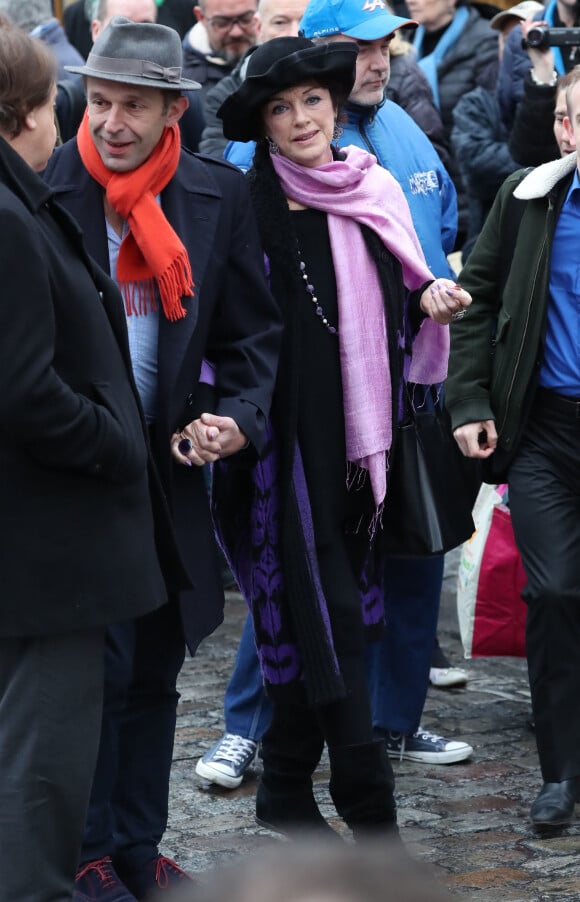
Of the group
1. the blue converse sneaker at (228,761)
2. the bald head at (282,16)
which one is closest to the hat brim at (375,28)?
the bald head at (282,16)

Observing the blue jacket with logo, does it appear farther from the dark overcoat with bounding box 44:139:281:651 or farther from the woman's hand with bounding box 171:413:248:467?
the woman's hand with bounding box 171:413:248:467

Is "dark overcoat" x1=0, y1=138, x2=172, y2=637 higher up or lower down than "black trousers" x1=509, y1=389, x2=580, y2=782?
higher up

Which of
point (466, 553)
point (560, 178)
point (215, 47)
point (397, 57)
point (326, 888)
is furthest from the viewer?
point (215, 47)

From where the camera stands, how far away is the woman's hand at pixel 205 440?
3326 mm

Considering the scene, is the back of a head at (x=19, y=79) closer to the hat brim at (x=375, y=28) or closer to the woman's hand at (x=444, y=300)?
the woman's hand at (x=444, y=300)

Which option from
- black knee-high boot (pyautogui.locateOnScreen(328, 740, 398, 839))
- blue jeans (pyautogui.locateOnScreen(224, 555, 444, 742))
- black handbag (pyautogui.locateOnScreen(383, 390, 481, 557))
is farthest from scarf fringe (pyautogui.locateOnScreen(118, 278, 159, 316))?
blue jeans (pyautogui.locateOnScreen(224, 555, 444, 742))

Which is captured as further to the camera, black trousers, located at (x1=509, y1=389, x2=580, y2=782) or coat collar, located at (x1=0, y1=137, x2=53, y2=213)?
black trousers, located at (x1=509, y1=389, x2=580, y2=782)

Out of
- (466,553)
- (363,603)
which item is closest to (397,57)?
(466,553)

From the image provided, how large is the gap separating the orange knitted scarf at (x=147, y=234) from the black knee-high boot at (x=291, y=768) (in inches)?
43.9

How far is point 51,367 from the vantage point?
268 centimetres

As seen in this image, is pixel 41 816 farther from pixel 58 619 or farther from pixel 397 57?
pixel 397 57

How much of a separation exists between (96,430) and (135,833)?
1226mm

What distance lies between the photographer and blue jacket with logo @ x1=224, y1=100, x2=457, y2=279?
4383 mm

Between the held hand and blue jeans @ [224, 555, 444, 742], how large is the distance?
46cm
